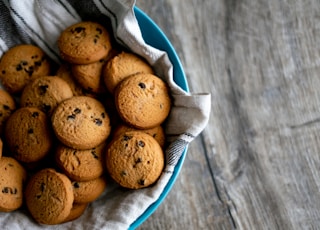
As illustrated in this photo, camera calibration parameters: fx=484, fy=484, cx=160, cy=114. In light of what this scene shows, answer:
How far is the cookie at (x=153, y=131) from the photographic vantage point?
0.92m

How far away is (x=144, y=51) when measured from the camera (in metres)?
0.93

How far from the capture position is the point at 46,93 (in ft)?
3.02

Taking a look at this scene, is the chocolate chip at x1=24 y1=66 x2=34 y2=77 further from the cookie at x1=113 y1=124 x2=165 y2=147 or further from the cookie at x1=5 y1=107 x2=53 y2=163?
the cookie at x1=113 y1=124 x2=165 y2=147

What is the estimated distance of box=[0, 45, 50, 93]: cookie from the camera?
0.96m

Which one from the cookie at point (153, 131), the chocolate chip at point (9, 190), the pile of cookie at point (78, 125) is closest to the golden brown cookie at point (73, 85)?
the pile of cookie at point (78, 125)

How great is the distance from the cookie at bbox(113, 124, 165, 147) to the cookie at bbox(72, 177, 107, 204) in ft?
0.33

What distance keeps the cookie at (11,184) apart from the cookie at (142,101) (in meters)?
0.23

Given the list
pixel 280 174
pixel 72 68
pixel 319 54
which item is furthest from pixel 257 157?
pixel 72 68

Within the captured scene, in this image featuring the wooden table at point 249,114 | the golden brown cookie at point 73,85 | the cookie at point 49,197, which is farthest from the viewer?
the wooden table at point 249,114

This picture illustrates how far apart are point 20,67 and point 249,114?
0.53 m

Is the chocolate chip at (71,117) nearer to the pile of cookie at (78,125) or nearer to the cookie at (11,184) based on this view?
the pile of cookie at (78,125)

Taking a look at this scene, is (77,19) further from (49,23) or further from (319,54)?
(319,54)

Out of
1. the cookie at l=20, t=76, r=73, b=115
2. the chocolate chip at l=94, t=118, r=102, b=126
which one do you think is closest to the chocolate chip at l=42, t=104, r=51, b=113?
the cookie at l=20, t=76, r=73, b=115

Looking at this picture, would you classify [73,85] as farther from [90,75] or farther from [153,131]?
[153,131]
